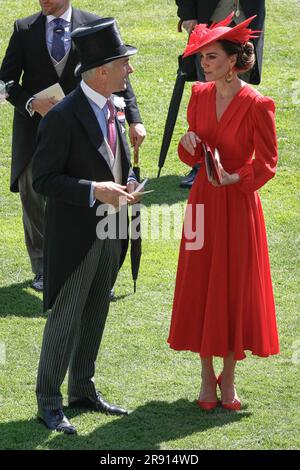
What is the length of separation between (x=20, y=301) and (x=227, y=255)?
95.2 inches

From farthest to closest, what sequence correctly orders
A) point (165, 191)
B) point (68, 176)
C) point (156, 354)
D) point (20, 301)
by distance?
1. point (165, 191)
2. point (20, 301)
3. point (156, 354)
4. point (68, 176)

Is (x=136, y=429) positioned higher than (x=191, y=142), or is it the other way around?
(x=191, y=142)

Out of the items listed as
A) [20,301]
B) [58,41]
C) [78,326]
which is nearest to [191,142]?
[78,326]

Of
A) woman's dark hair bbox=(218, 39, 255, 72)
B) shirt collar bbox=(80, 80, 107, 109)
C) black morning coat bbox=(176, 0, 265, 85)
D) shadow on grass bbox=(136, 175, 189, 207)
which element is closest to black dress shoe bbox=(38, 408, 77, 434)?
shirt collar bbox=(80, 80, 107, 109)

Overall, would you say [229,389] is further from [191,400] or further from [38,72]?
[38,72]

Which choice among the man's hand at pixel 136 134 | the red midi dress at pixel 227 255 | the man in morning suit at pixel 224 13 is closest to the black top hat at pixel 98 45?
the red midi dress at pixel 227 255

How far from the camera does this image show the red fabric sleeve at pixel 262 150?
6.98 metres

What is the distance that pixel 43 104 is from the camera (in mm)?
8656

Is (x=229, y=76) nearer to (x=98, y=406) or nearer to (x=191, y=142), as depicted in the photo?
(x=191, y=142)

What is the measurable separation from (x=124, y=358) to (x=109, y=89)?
2.14m

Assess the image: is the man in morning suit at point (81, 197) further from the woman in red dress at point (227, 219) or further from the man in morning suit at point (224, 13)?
the man in morning suit at point (224, 13)

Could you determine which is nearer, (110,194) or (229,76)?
(110,194)

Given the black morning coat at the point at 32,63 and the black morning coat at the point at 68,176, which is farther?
the black morning coat at the point at 32,63

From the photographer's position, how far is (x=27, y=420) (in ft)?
23.8
